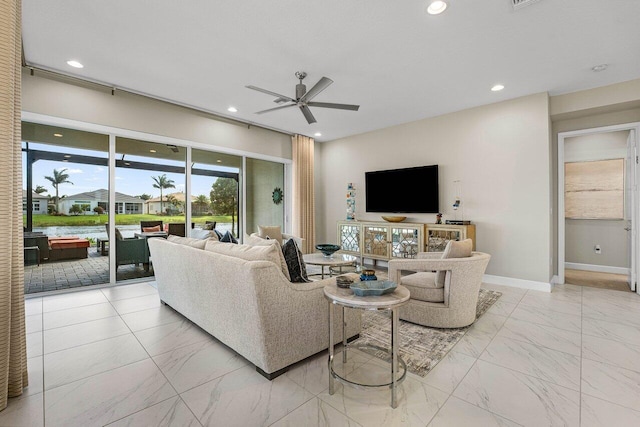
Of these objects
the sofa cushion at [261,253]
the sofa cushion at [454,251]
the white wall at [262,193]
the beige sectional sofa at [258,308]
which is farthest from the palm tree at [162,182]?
the sofa cushion at [454,251]

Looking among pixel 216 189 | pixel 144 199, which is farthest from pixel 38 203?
pixel 216 189

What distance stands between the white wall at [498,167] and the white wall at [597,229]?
1.99m

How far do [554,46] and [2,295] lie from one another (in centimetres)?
471

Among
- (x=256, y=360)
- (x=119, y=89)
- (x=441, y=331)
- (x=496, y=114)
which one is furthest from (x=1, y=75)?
(x=496, y=114)

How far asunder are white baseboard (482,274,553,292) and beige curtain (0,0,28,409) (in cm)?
515

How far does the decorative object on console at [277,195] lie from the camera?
6.29m

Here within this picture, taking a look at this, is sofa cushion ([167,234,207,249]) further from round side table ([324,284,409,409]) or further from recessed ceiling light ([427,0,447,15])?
recessed ceiling light ([427,0,447,15])

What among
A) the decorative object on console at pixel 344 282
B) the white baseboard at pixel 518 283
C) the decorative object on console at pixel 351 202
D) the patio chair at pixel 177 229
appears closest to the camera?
the decorative object on console at pixel 344 282

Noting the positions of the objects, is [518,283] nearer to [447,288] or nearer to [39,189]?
[447,288]

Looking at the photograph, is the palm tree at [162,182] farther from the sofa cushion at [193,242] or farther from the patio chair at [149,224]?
the sofa cushion at [193,242]

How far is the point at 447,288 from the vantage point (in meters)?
2.64

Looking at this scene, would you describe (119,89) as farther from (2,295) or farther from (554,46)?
(554,46)

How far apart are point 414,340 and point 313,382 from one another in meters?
1.03

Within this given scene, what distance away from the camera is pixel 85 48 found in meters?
→ 2.96
